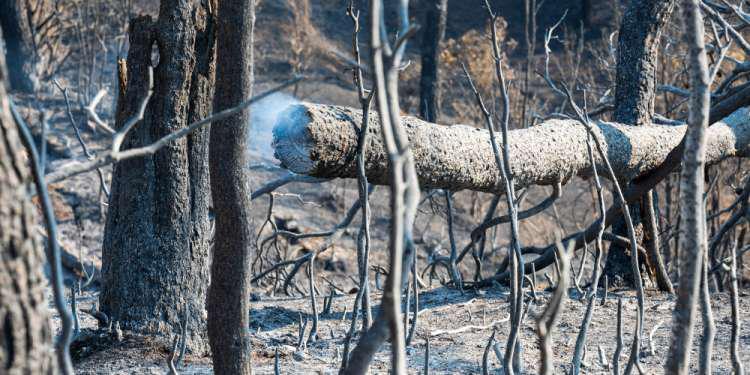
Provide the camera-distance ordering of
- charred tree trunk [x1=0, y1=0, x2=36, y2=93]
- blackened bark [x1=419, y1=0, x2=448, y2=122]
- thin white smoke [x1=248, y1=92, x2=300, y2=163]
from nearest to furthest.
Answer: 1. charred tree trunk [x1=0, y1=0, x2=36, y2=93]
2. thin white smoke [x1=248, y1=92, x2=300, y2=163]
3. blackened bark [x1=419, y1=0, x2=448, y2=122]

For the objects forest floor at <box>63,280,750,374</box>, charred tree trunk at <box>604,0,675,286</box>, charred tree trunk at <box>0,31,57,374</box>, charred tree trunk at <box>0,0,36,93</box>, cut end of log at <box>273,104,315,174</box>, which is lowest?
forest floor at <box>63,280,750,374</box>

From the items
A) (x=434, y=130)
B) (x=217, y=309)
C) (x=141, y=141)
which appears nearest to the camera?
(x=217, y=309)

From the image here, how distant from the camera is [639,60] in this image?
207 inches

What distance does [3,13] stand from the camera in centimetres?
1298

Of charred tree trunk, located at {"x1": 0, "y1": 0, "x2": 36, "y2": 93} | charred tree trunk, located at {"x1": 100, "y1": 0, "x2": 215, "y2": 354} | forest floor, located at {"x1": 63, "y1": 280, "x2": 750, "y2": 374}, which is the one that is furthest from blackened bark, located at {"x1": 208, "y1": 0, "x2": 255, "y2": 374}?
charred tree trunk, located at {"x1": 0, "y1": 0, "x2": 36, "y2": 93}

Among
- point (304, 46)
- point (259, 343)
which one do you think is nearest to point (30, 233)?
point (259, 343)

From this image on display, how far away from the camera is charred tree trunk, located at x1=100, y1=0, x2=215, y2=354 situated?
385 centimetres

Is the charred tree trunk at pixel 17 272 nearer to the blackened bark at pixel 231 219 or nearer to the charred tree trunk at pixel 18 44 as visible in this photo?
Answer: the blackened bark at pixel 231 219

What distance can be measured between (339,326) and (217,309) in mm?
2141

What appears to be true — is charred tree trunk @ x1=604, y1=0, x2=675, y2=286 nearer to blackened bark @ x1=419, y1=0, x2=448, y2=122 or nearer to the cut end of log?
the cut end of log

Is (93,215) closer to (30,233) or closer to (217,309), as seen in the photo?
(217,309)

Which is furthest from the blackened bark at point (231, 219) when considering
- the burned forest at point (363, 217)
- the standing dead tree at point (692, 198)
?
the standing dead tree at point (692, 198)

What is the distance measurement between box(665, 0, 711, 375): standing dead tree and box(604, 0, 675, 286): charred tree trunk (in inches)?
142

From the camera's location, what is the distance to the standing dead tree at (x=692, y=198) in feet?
5.34
